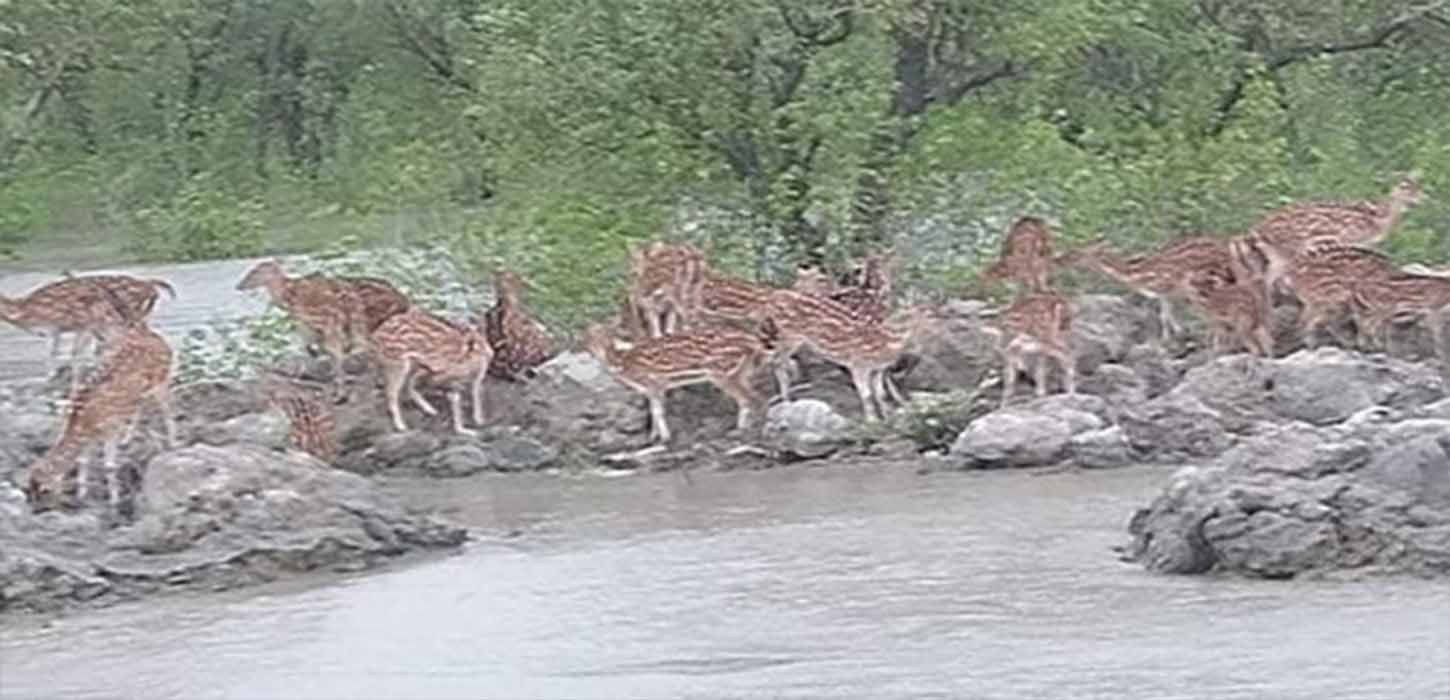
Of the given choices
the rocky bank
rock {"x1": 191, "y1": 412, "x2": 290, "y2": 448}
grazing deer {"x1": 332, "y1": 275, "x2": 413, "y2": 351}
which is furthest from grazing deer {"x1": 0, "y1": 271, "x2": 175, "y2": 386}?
rock {"x1": 191, "y1": 412, "x2": 290, "y2": 448}

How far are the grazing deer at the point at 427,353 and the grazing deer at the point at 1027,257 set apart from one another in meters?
3.15

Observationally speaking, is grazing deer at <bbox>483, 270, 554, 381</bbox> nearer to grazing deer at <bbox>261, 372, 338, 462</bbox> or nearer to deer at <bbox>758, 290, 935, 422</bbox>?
grazing deer at <bbox>261, 372, 338, 462</bbox>

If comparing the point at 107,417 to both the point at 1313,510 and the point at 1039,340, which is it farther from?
the point at 1313,510

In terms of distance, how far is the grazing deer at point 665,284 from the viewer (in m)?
17.4

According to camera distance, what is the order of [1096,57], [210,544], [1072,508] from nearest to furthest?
[210,544] → [1072,508] → [1096,57]

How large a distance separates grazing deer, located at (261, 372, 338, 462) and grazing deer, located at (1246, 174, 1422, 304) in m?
4.81

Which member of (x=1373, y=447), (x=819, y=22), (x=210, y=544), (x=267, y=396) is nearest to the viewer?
(x=1373, y=447)

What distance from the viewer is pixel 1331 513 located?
37.4 feet

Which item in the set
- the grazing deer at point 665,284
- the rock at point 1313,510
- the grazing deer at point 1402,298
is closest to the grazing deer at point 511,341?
the grazing deer at point 665,284

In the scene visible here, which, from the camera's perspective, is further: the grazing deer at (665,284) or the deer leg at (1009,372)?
the grazing deer at (665,284)

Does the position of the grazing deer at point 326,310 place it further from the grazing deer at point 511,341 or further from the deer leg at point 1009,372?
the deer leg at point 1009,372

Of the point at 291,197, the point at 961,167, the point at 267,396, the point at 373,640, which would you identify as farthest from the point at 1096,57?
the point at 291,197

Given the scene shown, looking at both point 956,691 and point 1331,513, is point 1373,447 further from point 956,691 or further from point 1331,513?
point 956,691

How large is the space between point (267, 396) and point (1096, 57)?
6.76m
